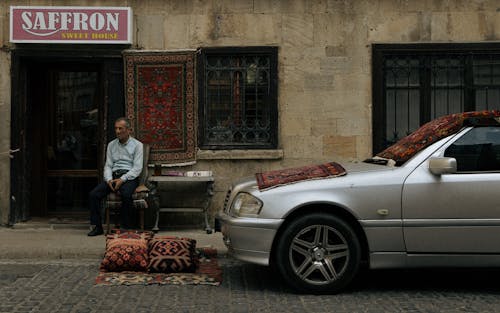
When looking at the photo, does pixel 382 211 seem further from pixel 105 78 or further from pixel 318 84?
pixel 105 78

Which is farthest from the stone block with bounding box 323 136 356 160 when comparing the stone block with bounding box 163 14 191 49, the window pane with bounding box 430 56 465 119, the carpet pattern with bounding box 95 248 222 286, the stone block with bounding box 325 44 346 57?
the carpet pattern with bounding box 95 248 222 286

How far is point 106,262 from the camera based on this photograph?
721 centimetres

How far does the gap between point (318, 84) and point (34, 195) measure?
478cm

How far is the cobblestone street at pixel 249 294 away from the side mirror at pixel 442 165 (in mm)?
1162

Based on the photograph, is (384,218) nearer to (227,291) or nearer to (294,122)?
(227,291)

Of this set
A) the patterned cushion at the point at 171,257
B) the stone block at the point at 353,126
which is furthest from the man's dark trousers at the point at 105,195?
the stone block at the point at 353,126

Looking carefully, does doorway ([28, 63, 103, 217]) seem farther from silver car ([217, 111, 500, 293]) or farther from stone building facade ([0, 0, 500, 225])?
silver car ([217, 111, 500, 293])

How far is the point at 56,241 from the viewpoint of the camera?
8.79 meters

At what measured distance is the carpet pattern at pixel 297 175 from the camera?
6.44 m

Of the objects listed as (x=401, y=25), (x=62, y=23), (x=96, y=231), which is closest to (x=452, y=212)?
(x=401, y=25)

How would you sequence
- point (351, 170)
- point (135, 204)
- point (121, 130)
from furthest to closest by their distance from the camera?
point (121, 130) < point (135, 204) < point (351, 170)

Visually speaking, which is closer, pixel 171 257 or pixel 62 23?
pixel 171 257

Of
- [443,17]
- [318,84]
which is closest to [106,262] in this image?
[318,84]

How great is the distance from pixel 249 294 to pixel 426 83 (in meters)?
5.28
